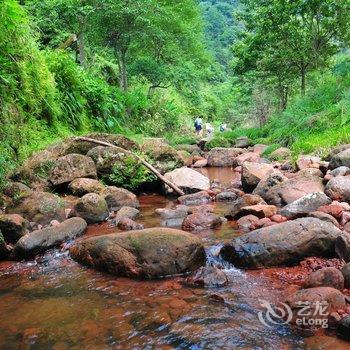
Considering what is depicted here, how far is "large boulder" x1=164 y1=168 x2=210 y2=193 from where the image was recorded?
10297mm

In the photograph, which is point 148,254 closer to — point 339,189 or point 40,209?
point 40,209

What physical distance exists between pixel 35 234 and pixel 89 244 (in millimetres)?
1073

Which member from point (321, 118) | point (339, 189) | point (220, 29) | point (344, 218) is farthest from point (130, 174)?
point (220, 29)

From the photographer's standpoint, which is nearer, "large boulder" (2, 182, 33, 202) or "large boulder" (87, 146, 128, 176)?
"large boulder" (2, 182, 33, 202)

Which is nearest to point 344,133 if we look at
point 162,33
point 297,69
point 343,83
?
point 343,83

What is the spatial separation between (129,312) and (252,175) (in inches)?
248

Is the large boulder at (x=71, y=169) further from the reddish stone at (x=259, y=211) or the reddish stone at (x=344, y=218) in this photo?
the reddish stone at (x=344, y=218)

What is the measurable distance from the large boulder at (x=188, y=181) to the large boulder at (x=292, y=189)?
2091 millimetres

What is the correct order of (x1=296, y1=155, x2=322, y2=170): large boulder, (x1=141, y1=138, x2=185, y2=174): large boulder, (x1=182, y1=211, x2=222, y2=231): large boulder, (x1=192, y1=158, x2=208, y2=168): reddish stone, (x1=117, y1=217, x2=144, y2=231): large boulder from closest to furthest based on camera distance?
(x1=182, y1=211, x2=222, y2=231): large boulder → (x1=117, y1=217, x2=144, y2=231): large boulder → (x1=296, y1=155, x2=322, y2=170): large boulder → (x1=141, y1=138, x2=185, y2=174): large boulder → (x1=192, y1=158, x2=208, y2=168): reddish stone

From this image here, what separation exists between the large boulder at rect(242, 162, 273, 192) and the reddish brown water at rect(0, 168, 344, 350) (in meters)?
4.60

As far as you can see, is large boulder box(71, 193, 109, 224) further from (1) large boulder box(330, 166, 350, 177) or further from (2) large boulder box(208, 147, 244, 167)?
(2) large boulder box(208, 147, 244, 167)

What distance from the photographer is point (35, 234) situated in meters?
6.34

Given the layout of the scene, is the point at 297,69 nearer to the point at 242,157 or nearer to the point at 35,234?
Answer: the point at 242,157

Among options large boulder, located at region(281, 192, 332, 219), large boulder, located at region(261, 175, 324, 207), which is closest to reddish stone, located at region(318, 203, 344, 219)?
large boulder, located at region(281, 192, 332, 219)
